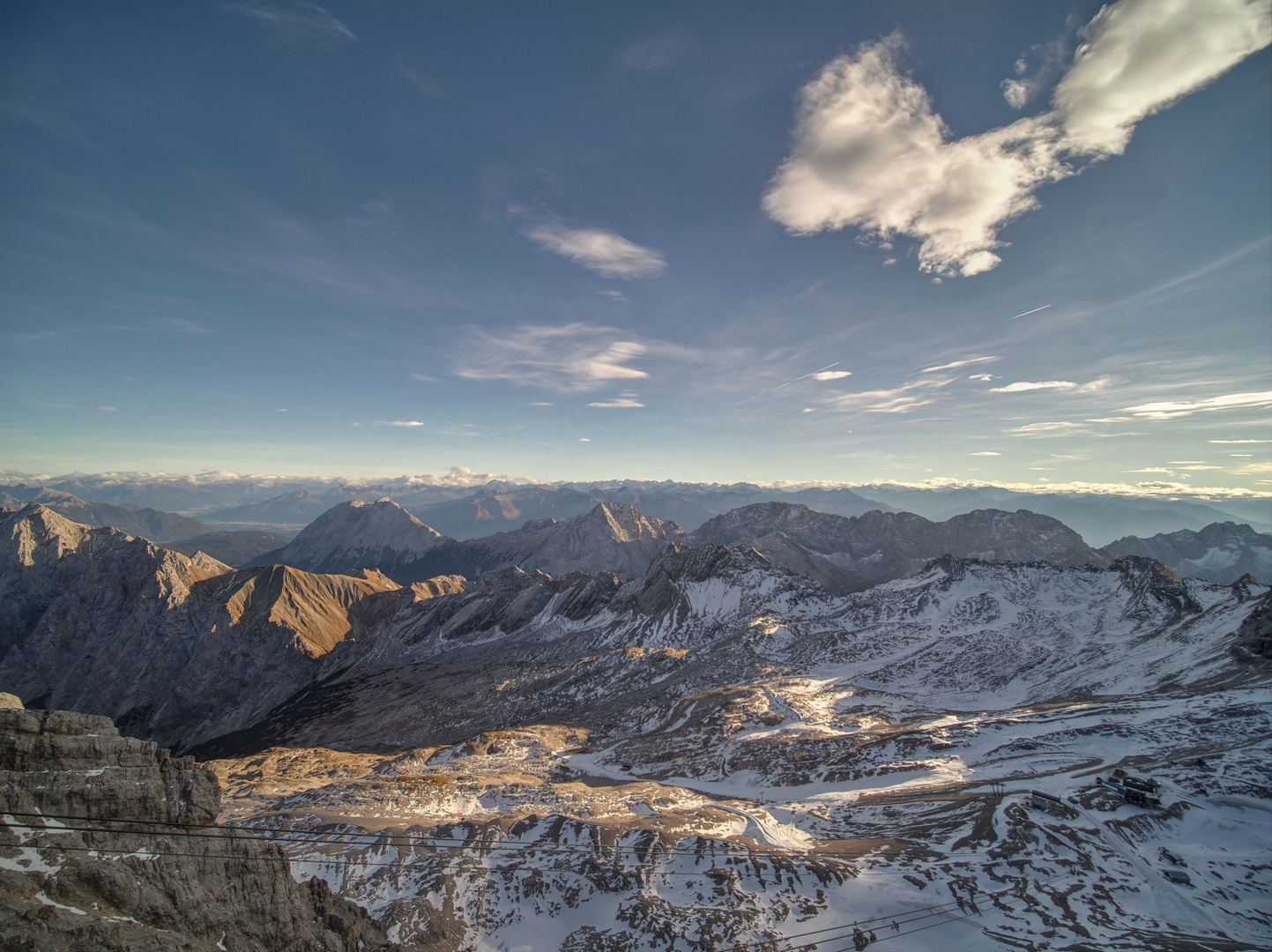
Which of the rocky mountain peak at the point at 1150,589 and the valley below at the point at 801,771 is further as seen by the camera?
the rocky mountain peak at the point at 1150,589

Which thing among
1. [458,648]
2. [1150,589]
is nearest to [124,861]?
[458,648]

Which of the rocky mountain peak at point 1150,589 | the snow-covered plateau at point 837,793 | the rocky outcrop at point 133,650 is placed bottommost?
the rocky outcrop at point 133,650

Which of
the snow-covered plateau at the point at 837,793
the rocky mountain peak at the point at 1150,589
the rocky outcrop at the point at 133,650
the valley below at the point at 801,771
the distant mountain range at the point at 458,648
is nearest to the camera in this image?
the snow-covered plateau at the point at 837,793

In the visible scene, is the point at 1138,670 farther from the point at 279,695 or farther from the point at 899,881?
the point at 279,695

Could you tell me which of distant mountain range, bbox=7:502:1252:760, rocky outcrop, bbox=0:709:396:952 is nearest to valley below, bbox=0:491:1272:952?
distant mountain range, bbox=7:502:1252:760

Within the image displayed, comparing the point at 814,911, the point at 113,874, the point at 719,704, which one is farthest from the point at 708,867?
the point at 719,704

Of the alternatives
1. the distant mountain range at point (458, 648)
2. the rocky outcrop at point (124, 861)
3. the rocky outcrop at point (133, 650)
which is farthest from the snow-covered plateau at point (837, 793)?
the rocky outcrop at point (133, 650)

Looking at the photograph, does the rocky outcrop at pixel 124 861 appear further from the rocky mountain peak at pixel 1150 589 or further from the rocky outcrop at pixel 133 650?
the rocky outcrop at pixel 133 650

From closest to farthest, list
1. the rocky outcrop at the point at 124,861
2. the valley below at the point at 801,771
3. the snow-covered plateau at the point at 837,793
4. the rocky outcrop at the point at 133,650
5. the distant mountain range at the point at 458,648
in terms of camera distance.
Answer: the rocky outcrop at the point at 124,861
the snow-covered plateau at the point at 837,793
the valley below at the point at 801,771
the distant mountain range at the point at 458,648
the rocky outcrop at the point at 133,650
